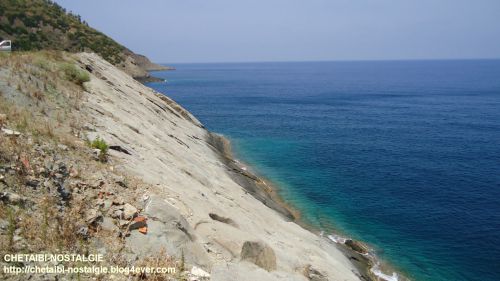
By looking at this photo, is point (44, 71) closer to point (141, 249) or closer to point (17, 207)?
point (17, 207)

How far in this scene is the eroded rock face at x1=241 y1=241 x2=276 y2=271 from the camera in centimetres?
1552

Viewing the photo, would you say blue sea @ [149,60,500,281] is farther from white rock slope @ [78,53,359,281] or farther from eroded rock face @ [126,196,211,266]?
eroded rock face @ [126,196,211,266]

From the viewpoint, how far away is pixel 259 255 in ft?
53.1

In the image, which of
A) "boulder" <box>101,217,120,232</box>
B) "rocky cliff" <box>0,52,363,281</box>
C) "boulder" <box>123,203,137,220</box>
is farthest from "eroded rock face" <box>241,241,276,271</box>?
"boulder" <box>101,217,120,232</box>

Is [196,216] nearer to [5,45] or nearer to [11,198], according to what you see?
[11,198]

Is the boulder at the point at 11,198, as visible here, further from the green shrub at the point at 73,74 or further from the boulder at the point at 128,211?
the green shrub at the point at 73,74

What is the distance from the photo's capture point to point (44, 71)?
2541cm

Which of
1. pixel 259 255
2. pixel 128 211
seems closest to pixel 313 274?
pixel 259 255

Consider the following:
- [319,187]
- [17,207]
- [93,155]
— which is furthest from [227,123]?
[17,207]

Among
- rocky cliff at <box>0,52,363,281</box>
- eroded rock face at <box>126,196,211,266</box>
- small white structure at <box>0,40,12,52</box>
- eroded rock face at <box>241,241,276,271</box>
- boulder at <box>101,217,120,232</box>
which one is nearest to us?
rocky cliff at <box>0,52,363,281</box>

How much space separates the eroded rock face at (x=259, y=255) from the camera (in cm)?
1552

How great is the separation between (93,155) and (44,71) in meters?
13.2

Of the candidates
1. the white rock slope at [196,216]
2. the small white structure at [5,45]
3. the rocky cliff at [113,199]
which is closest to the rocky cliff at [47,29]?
the small white structure at [5,45]

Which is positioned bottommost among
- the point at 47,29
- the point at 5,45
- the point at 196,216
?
the point at 196,216
